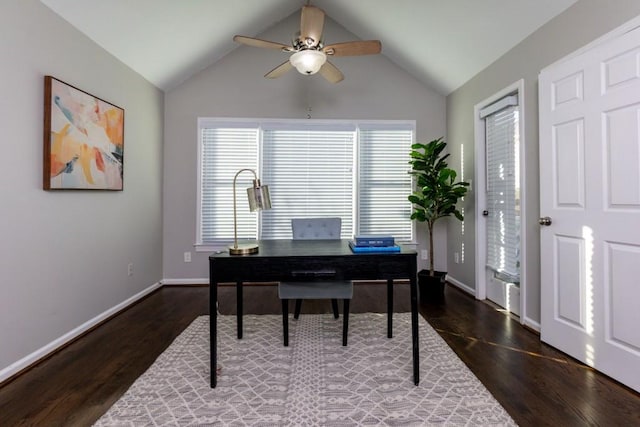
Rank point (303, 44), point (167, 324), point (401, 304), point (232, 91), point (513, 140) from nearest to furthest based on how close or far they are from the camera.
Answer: point (303, 44) < point (167, 324) < point (513, 140) < point (401, 304) < point (232, 91)

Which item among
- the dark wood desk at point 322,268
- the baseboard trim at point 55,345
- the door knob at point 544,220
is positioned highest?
the door knob at point 544,220

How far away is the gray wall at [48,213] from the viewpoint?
197 cm

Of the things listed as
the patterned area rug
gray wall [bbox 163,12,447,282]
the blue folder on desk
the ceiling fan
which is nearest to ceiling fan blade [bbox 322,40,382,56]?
the ceiling fan

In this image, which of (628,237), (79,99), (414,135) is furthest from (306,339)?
(414,135)

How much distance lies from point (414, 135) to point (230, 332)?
3.31 meters

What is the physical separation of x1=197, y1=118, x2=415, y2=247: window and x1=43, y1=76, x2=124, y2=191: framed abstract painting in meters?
1.23

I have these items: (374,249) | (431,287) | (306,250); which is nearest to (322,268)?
(306,250)

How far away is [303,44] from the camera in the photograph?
2361mm

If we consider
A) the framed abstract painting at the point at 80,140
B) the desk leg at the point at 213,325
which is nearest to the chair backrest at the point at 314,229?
the desk leg at the point at 213,325

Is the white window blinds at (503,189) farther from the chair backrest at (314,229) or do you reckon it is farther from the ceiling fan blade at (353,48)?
the chair backrest at (314,229)

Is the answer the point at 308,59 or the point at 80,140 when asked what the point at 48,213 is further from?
the point at 308,59

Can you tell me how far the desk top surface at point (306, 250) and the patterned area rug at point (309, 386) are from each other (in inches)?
29.3

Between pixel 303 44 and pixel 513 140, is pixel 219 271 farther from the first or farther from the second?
pixel 513 140

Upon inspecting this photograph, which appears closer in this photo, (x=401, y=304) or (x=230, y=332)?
(x=230, y=332)
